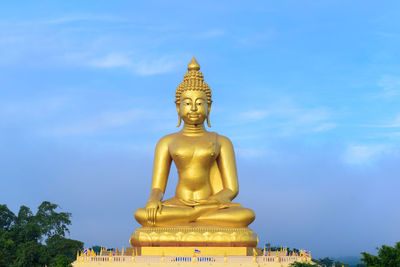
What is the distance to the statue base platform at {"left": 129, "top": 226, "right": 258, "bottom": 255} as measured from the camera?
63.2 feet

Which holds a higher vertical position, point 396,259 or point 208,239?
point 208,239

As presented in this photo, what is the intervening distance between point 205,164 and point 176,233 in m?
2.82

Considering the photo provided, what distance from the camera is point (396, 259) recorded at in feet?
51.4

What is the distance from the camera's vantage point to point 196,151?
21.1 metres

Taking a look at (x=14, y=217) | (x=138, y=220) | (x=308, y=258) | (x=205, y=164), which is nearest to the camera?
(x=308, y=258)

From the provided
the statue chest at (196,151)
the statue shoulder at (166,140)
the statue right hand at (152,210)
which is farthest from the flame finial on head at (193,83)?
the statue right hand at (152,210)

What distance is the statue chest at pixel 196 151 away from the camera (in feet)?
69.2

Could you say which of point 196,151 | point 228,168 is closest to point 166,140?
point 196,151

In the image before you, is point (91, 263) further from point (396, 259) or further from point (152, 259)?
point (396, 259)

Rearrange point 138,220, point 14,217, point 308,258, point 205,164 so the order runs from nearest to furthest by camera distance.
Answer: point 308,258 < point 138,220 < point 205,164 < point 14,217

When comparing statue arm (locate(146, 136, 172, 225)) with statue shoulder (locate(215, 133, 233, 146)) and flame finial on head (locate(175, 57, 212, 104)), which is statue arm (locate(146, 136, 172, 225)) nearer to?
flame finial on head (locate(175, 57, 212, 104))

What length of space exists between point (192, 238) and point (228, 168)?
120 inches

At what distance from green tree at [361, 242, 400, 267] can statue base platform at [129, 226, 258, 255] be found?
169 inches

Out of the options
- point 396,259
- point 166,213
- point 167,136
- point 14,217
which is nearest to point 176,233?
point 166,213
